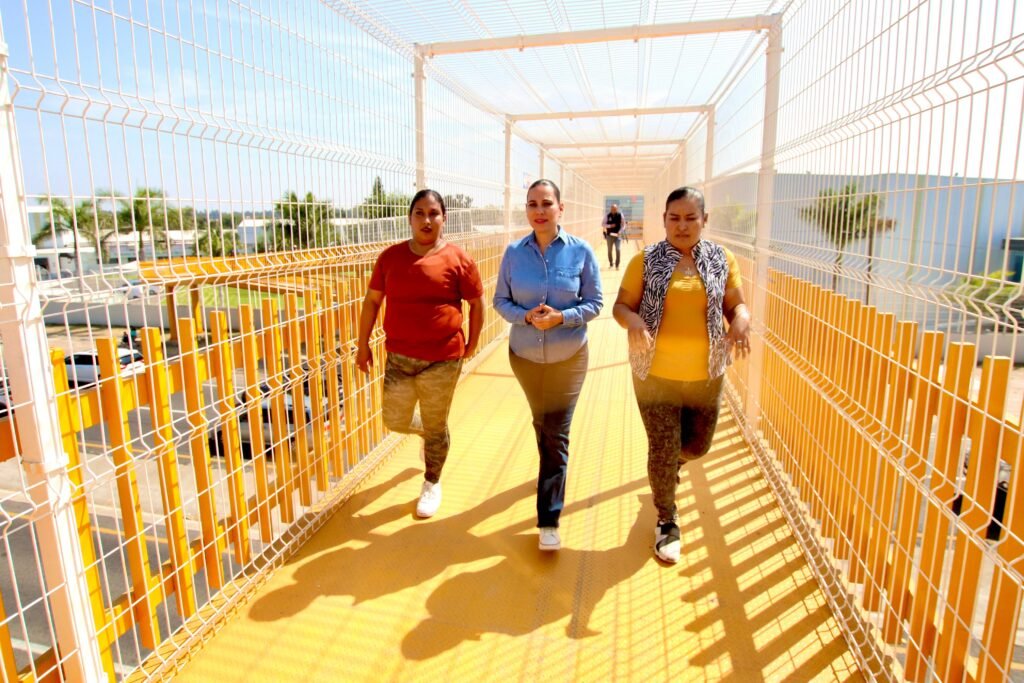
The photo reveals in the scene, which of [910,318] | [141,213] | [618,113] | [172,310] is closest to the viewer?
[141,213]

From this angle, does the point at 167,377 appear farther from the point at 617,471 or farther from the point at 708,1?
the point at 708,1

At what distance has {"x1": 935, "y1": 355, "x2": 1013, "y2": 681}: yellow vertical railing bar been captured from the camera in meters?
1.63

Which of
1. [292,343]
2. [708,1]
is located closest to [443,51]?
[708,1]

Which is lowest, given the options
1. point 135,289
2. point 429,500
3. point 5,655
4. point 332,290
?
point 429,500

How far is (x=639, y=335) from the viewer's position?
265 cm

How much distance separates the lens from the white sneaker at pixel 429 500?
342cm

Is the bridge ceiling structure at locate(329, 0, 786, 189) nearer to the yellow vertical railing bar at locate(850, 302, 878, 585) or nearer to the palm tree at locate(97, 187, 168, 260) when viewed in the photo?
the palm tree at locate(97, 187, 168, 260)

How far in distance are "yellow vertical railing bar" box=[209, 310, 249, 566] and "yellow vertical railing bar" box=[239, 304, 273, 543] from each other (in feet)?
0.09

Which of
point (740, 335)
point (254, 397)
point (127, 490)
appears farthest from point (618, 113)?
point (127, 490)

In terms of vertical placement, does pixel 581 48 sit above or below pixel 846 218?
above

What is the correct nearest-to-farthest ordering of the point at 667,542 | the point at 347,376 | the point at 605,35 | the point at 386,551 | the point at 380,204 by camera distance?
the point at 667,542 → the point at 386,551 → the point at 347,376 → the point at 380,204 → the point at 605,35

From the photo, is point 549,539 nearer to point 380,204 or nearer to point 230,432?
point 230,432

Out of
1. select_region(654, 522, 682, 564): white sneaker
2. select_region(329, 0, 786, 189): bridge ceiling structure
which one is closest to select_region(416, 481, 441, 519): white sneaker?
select_region(654, 522, 682, 564): white sneaker

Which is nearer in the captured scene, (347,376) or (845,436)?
(845,436)
